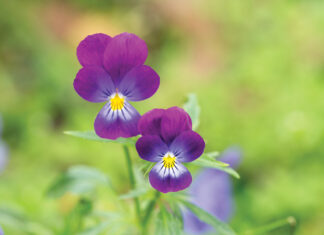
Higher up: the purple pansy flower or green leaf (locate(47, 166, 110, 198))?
green leaf (locate(47, 166, 110, 198))

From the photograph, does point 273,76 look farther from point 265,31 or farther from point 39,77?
point 39,77

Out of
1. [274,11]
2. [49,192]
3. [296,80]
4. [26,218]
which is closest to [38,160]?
[26,218]

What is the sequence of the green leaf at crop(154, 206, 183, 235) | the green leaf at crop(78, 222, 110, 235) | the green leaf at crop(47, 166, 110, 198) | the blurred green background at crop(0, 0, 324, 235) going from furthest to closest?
the blurred green background at crop(0, 0, 324, 235)
the green leaf at crop(47, 166, 110, 198)
the green leaf at crop(78, 222, 110, 235)
the green leaf at crop(154, 206, 183, 235)

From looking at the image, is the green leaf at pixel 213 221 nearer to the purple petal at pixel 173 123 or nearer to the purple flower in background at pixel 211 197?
the purple petal at pixel 173 123

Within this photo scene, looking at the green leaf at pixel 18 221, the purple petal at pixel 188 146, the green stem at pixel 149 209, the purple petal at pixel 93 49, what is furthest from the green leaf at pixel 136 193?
the green leaf at pixel 18 221

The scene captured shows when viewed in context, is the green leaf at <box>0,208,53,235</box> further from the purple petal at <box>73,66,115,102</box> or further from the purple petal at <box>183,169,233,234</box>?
the purple petal at <box>73,66,115,102</box>

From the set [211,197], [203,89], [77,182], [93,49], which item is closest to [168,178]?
[93,49]

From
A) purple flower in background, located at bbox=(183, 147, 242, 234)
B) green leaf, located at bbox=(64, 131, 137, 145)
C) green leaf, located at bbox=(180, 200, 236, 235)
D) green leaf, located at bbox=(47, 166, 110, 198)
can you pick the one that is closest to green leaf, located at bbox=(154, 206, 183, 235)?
green leaf, located at bbox=(180, 200, 236, 235)
